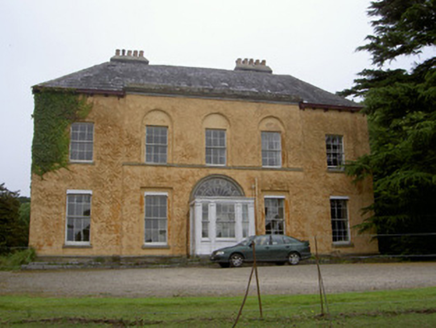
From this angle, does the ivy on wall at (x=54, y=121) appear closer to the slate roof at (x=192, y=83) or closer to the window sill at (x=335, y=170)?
the slate roof at (x=192, y=83)

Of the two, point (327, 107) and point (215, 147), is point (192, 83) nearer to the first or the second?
point (215, 147)

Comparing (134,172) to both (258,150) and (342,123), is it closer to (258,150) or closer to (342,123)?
(258,150)

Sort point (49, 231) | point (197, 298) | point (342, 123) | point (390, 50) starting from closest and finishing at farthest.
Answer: point (197, 298) < point (49, 231) < point (390, 50) < point (342, 123)

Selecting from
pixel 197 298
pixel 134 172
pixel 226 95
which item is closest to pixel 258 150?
pixel 226 95

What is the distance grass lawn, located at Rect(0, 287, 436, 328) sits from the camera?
7.04 m

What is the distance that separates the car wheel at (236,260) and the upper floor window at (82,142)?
8.33 m

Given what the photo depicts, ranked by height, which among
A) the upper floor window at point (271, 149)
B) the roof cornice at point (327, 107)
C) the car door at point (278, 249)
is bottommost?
the car door at point (278, 249)

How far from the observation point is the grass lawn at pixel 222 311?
7.04 m

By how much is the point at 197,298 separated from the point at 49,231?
13093 millimetres

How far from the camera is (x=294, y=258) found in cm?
1942

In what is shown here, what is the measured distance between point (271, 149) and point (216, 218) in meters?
5.11

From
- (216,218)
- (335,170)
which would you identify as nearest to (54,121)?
(216,218)

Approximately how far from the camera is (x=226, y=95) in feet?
77.0

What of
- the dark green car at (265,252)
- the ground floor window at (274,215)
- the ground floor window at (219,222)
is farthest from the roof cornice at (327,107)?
the dark green car at (265,252)
